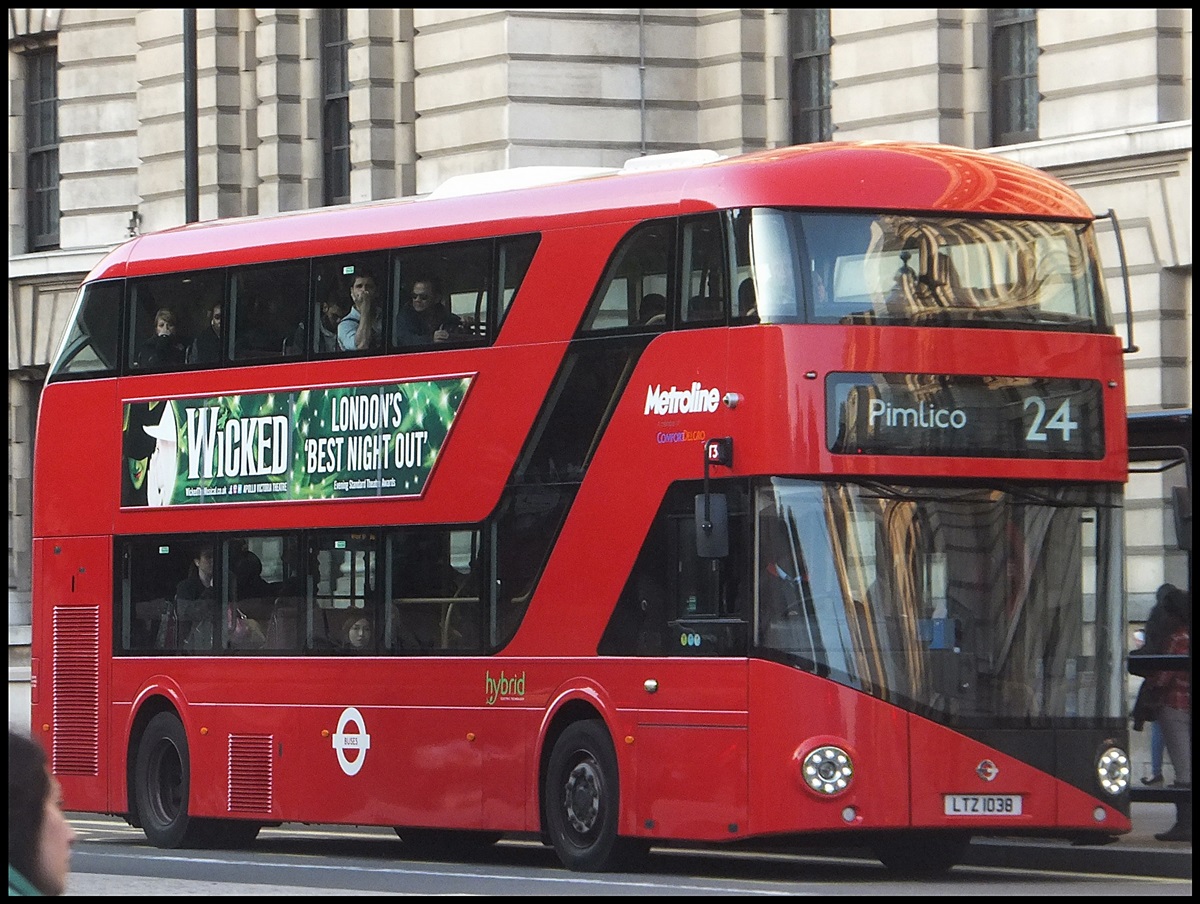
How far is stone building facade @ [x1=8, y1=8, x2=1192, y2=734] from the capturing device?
81.2 ft

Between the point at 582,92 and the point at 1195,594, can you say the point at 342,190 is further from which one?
the point at 1195,594

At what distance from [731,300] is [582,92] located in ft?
50.3

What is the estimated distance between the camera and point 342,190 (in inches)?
1351

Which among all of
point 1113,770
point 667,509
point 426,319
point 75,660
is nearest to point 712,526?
point 667,509

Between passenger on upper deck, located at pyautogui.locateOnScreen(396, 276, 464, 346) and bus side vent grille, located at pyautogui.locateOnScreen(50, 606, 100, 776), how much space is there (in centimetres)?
383

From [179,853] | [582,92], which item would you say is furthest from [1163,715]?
[582,92]

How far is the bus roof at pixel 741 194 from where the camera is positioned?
51.1 feet

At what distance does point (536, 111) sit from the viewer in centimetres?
3019

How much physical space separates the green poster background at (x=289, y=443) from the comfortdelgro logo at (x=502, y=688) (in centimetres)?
128

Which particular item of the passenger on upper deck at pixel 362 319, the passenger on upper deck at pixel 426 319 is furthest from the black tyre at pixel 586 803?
the passenger on upper deck at pixel 362 319

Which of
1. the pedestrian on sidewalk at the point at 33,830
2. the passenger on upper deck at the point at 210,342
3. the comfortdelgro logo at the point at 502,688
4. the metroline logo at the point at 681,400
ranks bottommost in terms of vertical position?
the comfortdelgro logo at the point at 502,688

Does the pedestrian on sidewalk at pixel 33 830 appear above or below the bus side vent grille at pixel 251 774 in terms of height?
above

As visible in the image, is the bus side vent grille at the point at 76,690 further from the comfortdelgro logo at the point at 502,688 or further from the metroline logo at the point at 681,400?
the metroline logo at the point at 681,400

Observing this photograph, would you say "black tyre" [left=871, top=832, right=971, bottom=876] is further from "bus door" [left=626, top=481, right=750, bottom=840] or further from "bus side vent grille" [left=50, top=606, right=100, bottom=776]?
"bus side vent grille" [left=50, top=606, right=100, bottom=776]
